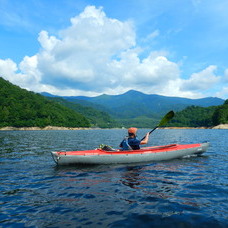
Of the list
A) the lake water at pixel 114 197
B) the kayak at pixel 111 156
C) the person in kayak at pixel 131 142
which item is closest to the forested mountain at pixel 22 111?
the kayak at pixel 111 156

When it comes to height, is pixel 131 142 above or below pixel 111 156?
above

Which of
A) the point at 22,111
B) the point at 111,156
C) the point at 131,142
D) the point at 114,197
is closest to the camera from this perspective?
the point at 114,197

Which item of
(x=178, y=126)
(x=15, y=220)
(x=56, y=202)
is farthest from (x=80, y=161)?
(x=178, y=126)

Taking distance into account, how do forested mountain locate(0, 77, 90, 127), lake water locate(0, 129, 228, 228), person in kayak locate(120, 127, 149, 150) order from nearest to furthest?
lake water locate(0, 129, 228, 228)
person in kayak locate(120, 127, 149, 150)
forested mountain locate(0, 77, 90, 127)

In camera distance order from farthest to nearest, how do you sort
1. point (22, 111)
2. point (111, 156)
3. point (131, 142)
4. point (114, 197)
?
1. point (22, 111)
2. point (131, 142)
3. point (111, 156)
4. point (114, 197)

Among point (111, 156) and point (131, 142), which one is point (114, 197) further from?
point (131, 142)

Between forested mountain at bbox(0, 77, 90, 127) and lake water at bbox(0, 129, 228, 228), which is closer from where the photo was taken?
lake water at bbox(0, 129, 228, 228)

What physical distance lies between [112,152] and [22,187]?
21.5 ft

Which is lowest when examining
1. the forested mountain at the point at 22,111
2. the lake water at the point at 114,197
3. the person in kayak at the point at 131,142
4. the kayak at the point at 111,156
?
the lake water at the point at 114,197

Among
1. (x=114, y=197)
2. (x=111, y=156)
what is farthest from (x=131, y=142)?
(x=114, y=197)

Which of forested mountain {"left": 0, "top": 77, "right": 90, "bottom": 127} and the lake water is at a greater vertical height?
forested mountain {"left": 0, "top": 77, "right": 90, "bottom": 127}

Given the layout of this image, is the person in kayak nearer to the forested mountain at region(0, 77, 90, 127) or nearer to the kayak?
the kayak

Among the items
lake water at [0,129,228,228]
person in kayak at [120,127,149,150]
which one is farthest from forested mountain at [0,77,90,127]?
lake water at [0,129,228,228]

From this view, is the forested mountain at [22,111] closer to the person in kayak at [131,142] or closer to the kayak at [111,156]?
the kayak at [111,156]
